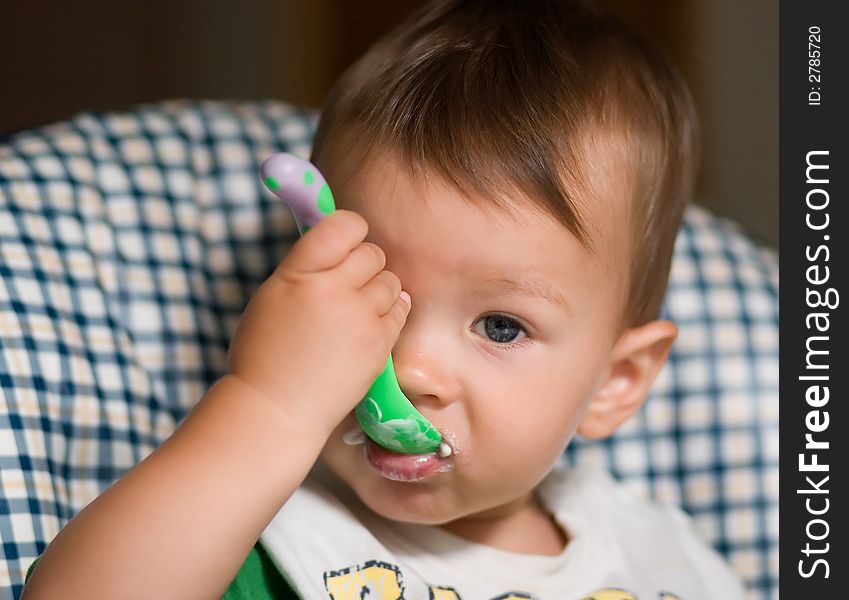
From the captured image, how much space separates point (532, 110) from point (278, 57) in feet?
6.54

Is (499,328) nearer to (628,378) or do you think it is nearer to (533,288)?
(533,288)

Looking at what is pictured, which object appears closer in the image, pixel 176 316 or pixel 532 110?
pixel 532 110

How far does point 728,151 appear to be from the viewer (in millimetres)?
2076

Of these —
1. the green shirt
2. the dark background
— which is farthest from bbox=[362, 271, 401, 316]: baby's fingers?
the dark background

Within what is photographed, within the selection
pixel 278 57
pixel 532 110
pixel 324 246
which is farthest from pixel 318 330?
pixel 278 57

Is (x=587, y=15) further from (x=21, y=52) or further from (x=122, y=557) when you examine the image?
(x=21, y=52)

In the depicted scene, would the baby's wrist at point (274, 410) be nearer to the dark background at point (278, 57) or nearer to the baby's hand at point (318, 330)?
the baby's hand at point (318, 330)

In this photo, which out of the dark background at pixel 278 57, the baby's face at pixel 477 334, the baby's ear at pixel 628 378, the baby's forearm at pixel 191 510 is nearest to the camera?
the baby's forearm at pixel 191 510

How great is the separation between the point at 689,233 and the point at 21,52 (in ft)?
5.40

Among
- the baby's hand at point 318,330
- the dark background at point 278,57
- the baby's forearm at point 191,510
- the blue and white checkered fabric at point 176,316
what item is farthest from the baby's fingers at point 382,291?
the dark background at point 278,57

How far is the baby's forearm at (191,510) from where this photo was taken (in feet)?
2.33

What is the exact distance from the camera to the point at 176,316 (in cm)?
124

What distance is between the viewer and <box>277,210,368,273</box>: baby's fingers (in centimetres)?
76
